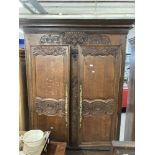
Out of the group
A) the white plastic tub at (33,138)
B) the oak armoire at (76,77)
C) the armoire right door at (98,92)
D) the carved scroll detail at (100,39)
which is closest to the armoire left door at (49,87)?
the oak armoire at (76,77)

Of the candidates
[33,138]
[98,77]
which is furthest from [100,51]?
[33,138]

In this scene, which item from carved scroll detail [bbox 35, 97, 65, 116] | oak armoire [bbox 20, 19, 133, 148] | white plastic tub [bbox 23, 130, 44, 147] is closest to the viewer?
white plastic tub [bbox 23, 130, 44, 147]

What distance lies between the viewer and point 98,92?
2412mm

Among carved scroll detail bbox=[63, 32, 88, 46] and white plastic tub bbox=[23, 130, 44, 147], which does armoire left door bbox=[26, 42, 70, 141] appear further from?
white plastic tub bbox=[23, 130, 44, 147]

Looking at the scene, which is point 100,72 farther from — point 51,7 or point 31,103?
point 51,7

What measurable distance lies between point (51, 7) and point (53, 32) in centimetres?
113

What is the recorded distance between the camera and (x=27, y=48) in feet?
7.66

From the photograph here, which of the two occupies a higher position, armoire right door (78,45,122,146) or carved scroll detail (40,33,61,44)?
carved scroll detail (40,33,61,44)

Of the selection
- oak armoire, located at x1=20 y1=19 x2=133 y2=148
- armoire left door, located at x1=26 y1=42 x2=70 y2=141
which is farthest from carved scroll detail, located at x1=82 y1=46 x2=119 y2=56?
armoire left door, located at x1=26 y1=42 x2=70 y2=141

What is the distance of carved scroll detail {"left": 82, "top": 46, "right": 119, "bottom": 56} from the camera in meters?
2.32

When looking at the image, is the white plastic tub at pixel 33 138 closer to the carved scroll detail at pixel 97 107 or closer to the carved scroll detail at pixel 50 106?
the carved scroll detail at pixel 50 106

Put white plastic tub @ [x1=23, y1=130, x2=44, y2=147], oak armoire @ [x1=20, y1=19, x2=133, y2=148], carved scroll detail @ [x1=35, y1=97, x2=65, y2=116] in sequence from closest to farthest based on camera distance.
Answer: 1. white plastic tub @ [x1=23, y1=130, x2=44, y2=147]
2. oak armoire @ [x1=20, y1=19, x2=133, y2=148]
3. carved scroll detail @ [x1=35, y1=97, x2=65, y2=116]

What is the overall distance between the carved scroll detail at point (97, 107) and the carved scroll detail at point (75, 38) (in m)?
0.78
